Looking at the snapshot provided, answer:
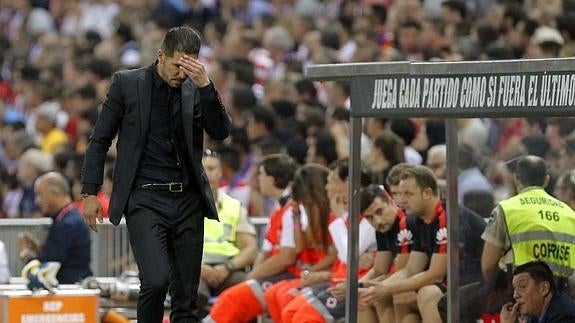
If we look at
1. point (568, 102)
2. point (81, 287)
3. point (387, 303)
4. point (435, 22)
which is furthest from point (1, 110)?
point (568, 102)

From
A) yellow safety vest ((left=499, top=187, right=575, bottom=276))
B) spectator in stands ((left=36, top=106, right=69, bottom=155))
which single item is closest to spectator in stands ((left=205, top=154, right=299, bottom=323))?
yellow safety vest ((left=499, top=187, right=575, bottom=276))

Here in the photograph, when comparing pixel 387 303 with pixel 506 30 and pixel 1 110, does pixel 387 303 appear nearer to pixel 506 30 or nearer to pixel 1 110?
pixel 506 30

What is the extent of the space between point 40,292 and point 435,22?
8.00 m

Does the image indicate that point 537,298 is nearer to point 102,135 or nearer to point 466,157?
point 466,157

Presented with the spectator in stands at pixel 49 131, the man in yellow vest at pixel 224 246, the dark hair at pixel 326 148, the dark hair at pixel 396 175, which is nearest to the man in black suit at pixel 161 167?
the dark hair at pixel 396 175

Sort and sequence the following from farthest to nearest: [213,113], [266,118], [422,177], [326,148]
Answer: [266,118], [326,148], [422,177], [213,113]

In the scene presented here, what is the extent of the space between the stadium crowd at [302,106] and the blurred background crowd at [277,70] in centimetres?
2

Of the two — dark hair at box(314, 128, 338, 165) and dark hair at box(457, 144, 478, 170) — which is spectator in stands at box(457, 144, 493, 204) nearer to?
dark hair at box(457, 144, 478, 170)

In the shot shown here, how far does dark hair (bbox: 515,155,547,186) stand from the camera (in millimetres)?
10188

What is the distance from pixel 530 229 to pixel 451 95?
1133mm

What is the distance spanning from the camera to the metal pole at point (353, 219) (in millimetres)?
10023

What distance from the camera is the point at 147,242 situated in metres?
9.30

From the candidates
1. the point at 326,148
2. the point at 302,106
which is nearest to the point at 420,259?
the point at 326,148

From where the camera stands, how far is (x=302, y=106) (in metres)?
17.2
